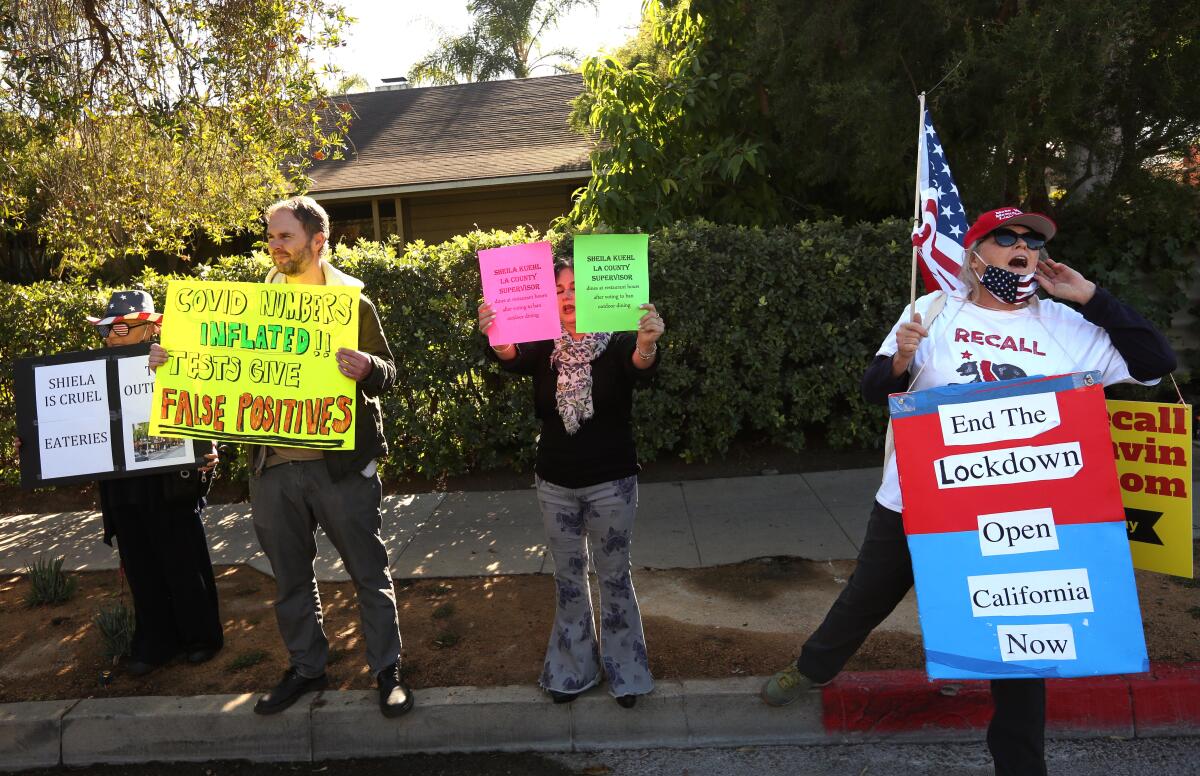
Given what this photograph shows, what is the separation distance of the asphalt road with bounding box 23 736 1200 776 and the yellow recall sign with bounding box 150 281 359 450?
53.8 inches

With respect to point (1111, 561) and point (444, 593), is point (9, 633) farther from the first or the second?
point (1111, 561)

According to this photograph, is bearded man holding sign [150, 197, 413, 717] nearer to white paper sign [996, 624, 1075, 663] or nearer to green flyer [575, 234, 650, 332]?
green flyer [575, 234, 650, 332]

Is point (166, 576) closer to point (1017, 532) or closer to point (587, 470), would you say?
point (587, 470)

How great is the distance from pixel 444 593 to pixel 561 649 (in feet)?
4.82

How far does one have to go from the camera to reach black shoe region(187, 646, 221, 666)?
4379 millimetres

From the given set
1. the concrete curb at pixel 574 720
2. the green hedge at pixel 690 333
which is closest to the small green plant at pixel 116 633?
the concrete curb at pixel 574 720

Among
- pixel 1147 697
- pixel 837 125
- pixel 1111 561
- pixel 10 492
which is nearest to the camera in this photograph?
pixel 1111 561

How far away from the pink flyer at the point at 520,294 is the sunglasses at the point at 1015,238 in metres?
1.59

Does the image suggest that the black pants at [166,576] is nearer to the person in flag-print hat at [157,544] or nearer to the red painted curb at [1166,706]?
the person in flag-print hat at [157,544]

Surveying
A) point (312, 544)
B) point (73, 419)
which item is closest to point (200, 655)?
point (312, 544)

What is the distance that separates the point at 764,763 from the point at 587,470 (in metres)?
1.37

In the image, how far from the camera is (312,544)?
12.8 feet

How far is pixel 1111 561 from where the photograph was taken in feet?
9.37

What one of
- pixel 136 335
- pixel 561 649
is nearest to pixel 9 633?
pixel 136 335
